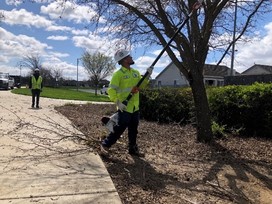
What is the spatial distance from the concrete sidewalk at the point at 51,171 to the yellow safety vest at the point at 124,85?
1033 millimetres

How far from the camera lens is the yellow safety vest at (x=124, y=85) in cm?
654

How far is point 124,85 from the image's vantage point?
666cm

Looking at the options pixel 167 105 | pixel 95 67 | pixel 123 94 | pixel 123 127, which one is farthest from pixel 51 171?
pixel 95 67

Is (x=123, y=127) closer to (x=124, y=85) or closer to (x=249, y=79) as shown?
(x=124, y=85)

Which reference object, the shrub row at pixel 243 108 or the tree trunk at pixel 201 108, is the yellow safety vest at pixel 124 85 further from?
the shrub row at pixel 243 108

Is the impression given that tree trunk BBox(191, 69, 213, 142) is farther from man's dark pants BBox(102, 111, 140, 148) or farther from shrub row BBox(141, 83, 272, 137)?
man's dark pants BBox(102, 111, 140, 148)

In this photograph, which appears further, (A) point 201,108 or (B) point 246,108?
(B) point 246,108

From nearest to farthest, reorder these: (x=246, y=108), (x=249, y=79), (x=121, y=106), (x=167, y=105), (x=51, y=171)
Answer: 1. (x=51, y=171)
2. (x=121, y=106)
3. (x=246, y=108)
4. (x=167, y=105)
5. (x=249, y=79)

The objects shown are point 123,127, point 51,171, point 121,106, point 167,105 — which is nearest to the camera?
point 51,171

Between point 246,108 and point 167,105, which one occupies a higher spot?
point 246,108

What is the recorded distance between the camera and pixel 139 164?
6215mm

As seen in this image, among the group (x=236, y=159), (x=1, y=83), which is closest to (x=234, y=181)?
Result: (x=236, y=159)

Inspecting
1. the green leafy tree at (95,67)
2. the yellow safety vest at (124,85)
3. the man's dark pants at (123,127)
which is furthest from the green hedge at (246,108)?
the green leafy tree at (95,67)

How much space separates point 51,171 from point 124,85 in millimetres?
1965
